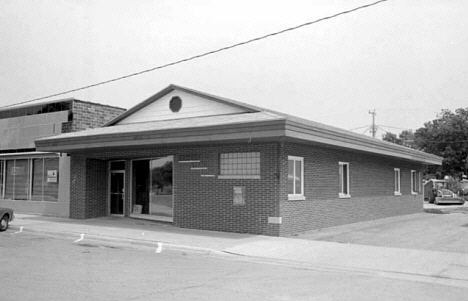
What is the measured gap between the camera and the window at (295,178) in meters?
16.2

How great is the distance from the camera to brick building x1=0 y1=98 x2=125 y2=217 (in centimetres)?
2217

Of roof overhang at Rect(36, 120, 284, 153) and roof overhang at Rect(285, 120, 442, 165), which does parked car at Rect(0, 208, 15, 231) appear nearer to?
roof overhang at Rect(36, 120, 284, 153)

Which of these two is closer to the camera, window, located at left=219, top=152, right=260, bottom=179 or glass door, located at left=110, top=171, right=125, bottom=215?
window, located at left=219, top=152, right=260, bottom=179

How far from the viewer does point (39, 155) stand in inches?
922

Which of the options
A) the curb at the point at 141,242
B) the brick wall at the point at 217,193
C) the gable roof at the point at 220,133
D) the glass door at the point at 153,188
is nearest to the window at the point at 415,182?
the gable roof at the point at 220,133

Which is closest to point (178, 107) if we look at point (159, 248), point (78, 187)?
point (78, 187)

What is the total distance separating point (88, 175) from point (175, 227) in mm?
5715

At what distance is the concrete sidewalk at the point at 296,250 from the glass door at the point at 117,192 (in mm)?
3376

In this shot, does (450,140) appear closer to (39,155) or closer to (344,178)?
(344,178)

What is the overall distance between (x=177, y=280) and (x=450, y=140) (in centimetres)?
5009

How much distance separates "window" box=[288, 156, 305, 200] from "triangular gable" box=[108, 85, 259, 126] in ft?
8.32

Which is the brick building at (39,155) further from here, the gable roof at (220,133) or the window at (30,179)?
the gable roof at (220,133)

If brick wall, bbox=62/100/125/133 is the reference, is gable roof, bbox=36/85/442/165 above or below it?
below

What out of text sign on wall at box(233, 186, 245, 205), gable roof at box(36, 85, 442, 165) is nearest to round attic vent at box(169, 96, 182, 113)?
gable roof at box(36, 85, 442, 165)
